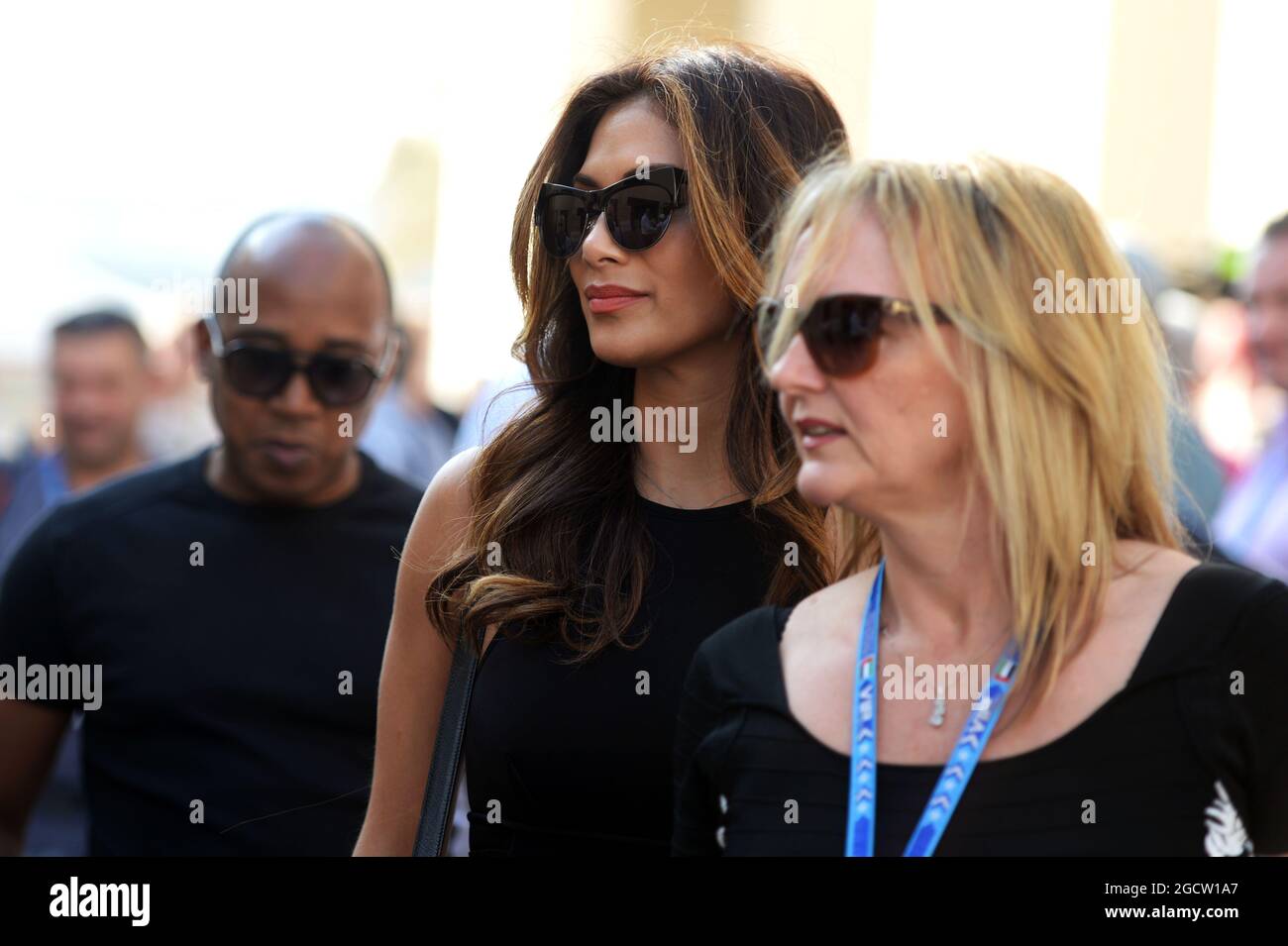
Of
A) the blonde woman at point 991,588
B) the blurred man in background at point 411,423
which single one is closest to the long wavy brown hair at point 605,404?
the blonde woman at point 991,588

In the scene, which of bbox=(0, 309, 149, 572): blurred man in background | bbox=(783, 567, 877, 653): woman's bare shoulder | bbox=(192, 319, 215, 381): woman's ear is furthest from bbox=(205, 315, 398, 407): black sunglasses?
bbox=(0, 309, 149, 572): blurred man in background

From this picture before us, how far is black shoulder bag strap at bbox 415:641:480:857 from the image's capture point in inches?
93.6

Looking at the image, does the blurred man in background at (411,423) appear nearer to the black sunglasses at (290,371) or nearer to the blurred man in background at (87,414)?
the blurred man in background at (87,414)

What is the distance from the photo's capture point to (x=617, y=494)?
252cm

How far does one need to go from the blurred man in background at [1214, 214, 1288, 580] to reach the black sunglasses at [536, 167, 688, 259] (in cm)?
228

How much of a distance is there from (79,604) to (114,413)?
2523 millimetres

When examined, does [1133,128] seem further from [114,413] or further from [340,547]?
[340,547]

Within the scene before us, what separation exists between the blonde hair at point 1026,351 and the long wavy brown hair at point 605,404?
1.78 feet

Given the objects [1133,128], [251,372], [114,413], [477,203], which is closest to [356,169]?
[477,203]

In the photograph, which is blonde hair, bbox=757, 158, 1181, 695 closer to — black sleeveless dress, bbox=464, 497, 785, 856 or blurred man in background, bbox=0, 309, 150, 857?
black sleeveless dress, bbox=464, 497, 785, 856

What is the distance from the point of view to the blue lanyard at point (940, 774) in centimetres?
170

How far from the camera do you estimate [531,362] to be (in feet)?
8.79

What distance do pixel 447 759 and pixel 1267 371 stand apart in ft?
9.08
